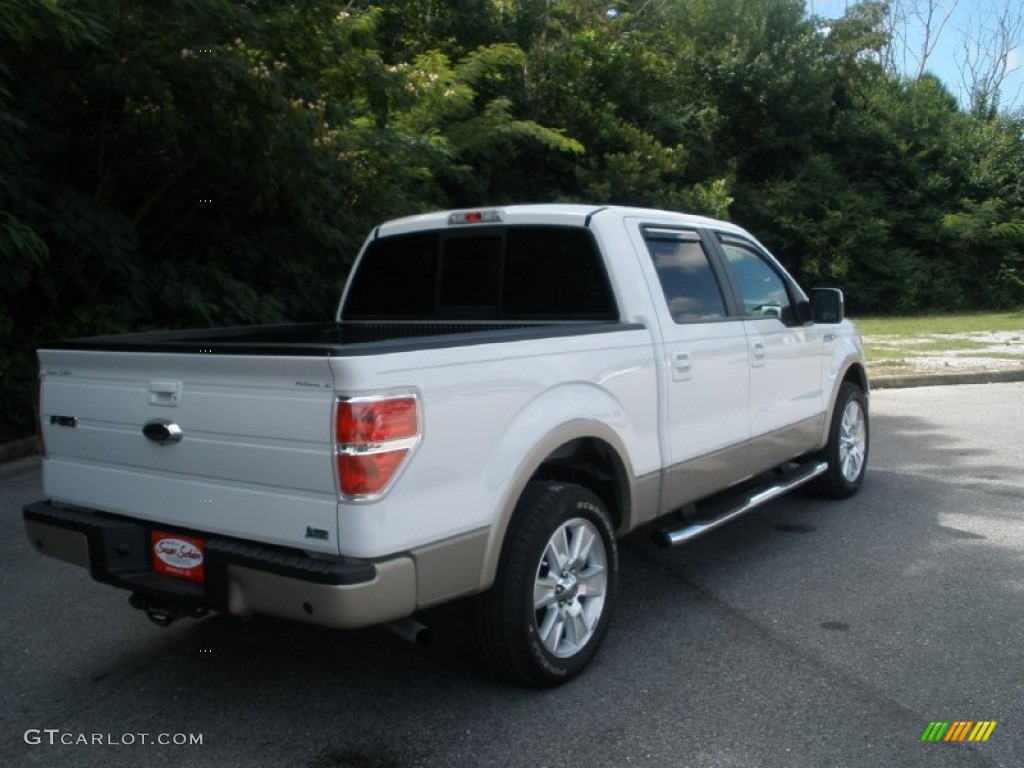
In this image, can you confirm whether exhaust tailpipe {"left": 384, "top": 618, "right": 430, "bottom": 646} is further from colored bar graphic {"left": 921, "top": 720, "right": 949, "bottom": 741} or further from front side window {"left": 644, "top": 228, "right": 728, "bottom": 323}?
front side window {"left": 644, "top": 228, "right": 728, "bottom": 323}

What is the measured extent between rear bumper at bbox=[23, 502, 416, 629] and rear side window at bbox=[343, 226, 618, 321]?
1885 millimetres

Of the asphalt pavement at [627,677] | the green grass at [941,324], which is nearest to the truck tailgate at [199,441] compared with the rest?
the asphalt pavement at [627,677]

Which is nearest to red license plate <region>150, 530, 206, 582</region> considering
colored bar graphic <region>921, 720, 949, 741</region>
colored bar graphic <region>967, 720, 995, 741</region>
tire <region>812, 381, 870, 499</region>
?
colored bar graphic <region>921, 720, 949, 741</region>

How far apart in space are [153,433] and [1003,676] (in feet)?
11.1

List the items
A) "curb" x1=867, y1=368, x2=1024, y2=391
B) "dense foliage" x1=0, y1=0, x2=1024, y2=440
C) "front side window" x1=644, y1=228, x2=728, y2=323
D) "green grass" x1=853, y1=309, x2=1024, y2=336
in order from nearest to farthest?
"front side window" x1=644, y1=228, x2=728, y2=323, "dense foliage" x1=0, y1=0, x2=1024, y2=440, "curb" x1=867, y1=368, x2=1024, y2=391, "green grass" x1=853, y1=309, x2=1024, y2=336

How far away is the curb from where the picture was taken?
Result: 1265 centimetres

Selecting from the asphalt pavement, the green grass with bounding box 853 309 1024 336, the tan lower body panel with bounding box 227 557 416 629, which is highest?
the green grass with bounding box 853 309 1024 336

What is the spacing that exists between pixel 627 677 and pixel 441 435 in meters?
1.39

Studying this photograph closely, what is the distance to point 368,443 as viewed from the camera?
9.50ft

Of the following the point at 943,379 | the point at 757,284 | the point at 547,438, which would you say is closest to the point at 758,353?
the point at 757,284

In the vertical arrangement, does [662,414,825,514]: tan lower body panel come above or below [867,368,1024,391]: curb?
above

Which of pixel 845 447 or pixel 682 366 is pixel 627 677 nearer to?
pixel 682 366

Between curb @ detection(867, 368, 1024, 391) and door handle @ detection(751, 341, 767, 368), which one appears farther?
curb @ detection(867, 368, 1024, 391)

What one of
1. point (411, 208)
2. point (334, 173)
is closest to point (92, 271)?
point (334, 173)
